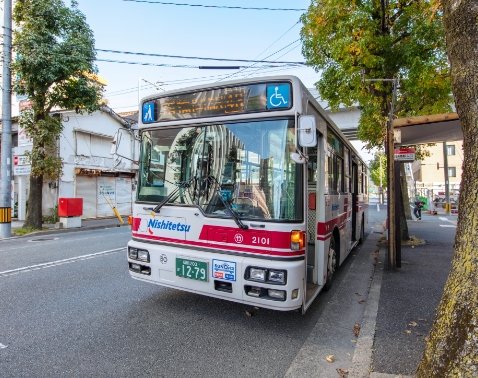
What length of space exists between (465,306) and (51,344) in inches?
156

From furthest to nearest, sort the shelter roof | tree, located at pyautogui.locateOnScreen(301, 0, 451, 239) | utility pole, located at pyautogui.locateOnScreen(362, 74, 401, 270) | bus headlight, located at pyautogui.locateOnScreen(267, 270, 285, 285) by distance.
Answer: tree, located at pyautogui.locateOnScreen(301, 0, 451, 239) < utility pole, located at pyautogui.locateOnScreen(362, 74, 401, 270) < the shelter roof < bus headlight, located at pyautogui.locateOnScreen(267, 270, 285, 285)

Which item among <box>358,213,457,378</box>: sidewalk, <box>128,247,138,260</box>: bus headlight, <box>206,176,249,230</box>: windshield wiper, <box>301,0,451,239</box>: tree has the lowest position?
<box>358,213,457,378</box>: sidewalk

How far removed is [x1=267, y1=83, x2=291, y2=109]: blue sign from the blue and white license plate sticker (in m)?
1.86

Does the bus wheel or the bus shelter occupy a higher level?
the bus shelter

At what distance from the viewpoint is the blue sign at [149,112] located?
16.4 ft

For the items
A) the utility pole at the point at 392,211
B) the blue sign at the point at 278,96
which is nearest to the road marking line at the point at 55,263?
the blue sign at the point at 278,96

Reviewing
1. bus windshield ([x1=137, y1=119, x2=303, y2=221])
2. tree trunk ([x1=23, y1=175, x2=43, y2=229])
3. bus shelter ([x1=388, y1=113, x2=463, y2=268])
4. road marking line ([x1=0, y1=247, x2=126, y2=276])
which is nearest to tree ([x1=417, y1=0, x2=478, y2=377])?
bus windshield ([x1=137, y1=119, x2=303, y2=221])

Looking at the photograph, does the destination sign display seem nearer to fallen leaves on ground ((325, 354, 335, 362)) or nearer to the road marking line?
fallen leaves on ground ((325, 354, 335, 362))

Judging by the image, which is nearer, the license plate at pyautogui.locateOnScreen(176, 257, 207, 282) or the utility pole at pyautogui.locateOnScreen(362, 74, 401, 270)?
the license plate at pyautogui.locateOnScreen(176, 257, 207, 282)

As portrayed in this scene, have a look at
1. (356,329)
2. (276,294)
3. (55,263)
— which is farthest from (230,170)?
(55,263)

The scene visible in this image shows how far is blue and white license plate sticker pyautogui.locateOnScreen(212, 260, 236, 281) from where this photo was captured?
4.12m

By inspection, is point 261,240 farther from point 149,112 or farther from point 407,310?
point 407,310

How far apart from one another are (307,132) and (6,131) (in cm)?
1417

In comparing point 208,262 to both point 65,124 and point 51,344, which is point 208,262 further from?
point 65,124
